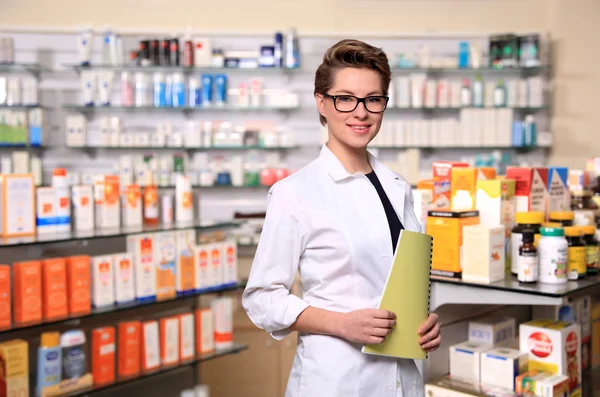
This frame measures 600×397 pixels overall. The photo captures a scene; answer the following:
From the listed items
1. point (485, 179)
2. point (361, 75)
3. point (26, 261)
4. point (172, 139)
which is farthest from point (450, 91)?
point (361, 75)

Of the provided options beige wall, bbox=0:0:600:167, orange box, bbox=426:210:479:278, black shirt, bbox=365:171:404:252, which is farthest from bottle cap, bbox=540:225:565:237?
beige wall, bbox=0:0:600:167

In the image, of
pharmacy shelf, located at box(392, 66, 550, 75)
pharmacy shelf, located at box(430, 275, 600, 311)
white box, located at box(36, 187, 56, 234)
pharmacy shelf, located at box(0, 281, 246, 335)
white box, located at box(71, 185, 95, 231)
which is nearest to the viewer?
pharmacy shelf, located at box(430, 275, 600, 311)

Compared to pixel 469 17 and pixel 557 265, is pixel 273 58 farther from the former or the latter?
pixel 557 265

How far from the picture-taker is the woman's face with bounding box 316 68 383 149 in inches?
57.1

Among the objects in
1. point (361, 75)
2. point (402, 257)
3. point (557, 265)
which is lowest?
point (557, 265)

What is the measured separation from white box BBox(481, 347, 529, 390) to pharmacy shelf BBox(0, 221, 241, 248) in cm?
160

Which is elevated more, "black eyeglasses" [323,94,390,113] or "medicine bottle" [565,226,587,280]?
"black eyeglasses" [323,94,390,113]

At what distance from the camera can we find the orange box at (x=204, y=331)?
134 inches

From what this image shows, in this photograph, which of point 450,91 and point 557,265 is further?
point 450,91

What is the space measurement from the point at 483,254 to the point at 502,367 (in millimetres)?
464

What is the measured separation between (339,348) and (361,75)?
632mm

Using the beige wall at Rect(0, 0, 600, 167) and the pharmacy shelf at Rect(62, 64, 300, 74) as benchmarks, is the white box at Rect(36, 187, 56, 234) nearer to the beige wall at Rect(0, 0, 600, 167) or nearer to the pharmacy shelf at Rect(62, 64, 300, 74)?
the pharmacy shelf at Rect(62, 64, 300, 74)

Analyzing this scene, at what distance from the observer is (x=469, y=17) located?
6.70 meters

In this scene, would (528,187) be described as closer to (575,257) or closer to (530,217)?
(530,217)
